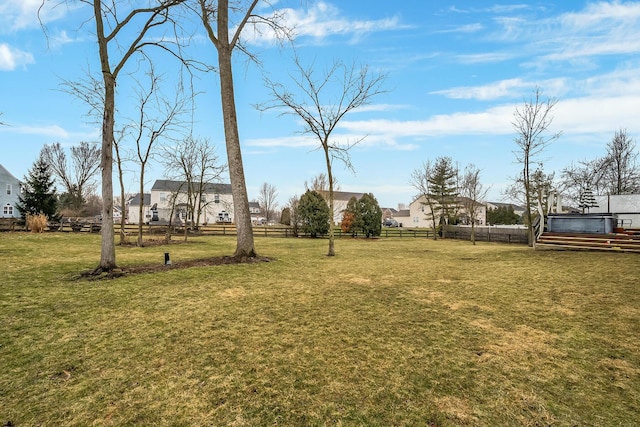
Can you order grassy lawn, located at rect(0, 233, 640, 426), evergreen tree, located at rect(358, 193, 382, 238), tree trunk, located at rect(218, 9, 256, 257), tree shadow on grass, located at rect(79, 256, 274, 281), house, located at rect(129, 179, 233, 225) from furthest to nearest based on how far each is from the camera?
house, located at rect(129, 179, 233, 225) < evergreen tree, located at rect(358, 193, 382, 238) < tree trunk, located at rect(218, 9, 256, 257) < tree shadow on grass, located at rect(79, 256, 274, 281) < grassy lawn, located at rect(0, 233, 640, 426)

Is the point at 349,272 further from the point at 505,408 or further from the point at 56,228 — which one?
the point at 56,228

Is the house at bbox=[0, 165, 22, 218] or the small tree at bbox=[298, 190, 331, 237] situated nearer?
the small tree at bbox=[298, 190, 331, 237]

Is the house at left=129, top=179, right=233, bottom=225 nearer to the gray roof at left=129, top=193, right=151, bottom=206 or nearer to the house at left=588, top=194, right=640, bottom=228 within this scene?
the gray roof at left=129, top=193, right=151, bottom=206

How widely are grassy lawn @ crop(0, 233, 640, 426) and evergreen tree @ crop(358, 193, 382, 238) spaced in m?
23.5

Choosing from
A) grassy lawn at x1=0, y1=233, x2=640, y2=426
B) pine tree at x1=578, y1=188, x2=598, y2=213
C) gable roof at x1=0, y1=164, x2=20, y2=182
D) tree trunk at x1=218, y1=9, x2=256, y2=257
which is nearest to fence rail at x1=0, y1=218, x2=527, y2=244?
pine tree at x1=578, y1=188, x2=598, y2=213

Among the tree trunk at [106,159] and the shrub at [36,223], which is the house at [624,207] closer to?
the tree trunk at [106,159]

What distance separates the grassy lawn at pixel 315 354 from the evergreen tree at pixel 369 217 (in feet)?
77.1

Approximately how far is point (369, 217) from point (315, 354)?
27.5 m

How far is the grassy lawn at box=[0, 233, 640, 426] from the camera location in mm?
2859

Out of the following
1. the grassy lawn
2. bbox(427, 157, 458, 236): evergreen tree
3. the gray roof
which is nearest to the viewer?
the grassy lawn

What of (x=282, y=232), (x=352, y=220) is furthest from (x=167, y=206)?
(x=352, y=220)

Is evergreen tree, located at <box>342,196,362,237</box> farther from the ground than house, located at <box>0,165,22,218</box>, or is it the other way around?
house, located at <box>0,165,22,218</box>

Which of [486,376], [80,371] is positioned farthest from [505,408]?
[80,371]

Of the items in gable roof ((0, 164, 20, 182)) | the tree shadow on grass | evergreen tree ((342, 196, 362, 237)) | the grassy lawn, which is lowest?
the grassy lawn
